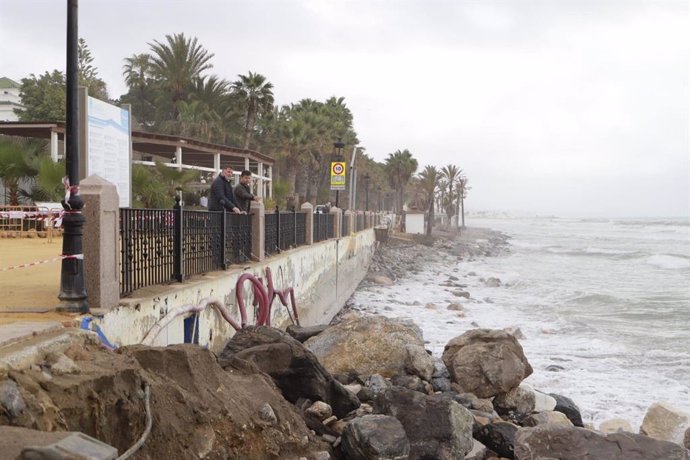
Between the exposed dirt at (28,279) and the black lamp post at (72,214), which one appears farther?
the exposed dirt at (28,279)

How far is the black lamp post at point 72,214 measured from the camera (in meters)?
5.50

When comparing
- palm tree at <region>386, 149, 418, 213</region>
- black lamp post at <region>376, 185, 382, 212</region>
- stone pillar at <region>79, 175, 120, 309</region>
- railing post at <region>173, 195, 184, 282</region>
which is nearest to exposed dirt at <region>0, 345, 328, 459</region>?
stone pillar at <region>79, 175, 120, 309</region>

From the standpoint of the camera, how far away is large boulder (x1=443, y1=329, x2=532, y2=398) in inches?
354

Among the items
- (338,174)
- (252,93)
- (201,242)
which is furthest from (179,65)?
(201,242)

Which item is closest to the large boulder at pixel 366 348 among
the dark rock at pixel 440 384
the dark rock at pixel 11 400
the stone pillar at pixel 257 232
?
the dark rock at pixel 440 384

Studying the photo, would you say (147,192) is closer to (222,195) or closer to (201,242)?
(222,195)

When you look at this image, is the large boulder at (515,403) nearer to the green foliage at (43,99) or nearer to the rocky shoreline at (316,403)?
the rocky shoreline at (316,403)

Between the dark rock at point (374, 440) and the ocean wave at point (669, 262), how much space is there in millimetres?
44552

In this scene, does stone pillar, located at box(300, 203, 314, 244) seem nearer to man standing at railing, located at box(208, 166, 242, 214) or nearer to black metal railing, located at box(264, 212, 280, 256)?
black metal railing, located at box(264, 212, 280, 256)

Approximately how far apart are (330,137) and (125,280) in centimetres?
4416

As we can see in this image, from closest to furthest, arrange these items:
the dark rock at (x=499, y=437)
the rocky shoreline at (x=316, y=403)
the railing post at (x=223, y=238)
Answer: the rocky shoreline at (x=316, y=403)
the dark rock at (x=499, y=437)
the railing post at (x=223, y=238)

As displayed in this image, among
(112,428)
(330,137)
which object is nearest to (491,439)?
(112,428)

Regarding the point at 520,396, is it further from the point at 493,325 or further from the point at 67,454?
the point at 493,325

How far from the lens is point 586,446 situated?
20.5 feet
